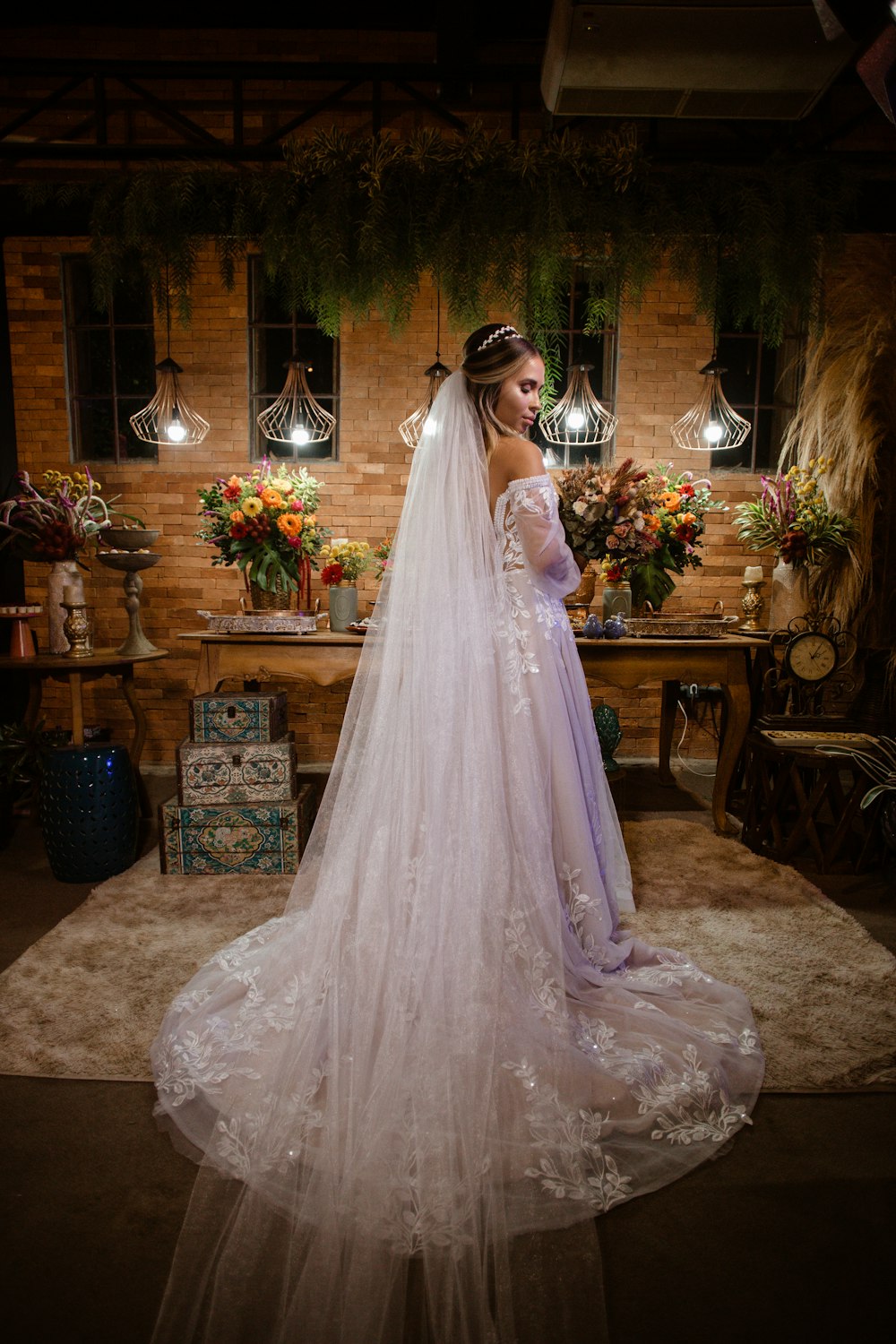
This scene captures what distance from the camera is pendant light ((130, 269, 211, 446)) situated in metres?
5.11

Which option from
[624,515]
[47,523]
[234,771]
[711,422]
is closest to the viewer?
[234,771]

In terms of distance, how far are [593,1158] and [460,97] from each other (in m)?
4.86

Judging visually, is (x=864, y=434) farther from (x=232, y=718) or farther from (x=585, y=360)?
(x=232, y=718)

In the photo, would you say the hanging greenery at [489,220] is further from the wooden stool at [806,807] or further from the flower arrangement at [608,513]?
the wooden stool at [806,807]

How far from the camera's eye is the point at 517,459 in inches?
93.0

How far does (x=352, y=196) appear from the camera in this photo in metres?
3.42

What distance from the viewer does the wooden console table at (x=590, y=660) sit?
12.9ft

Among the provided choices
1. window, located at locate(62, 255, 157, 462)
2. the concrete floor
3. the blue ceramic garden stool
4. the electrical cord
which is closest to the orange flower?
the blue ceramic garden stool

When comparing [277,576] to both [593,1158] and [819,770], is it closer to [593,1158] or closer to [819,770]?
[819,770]

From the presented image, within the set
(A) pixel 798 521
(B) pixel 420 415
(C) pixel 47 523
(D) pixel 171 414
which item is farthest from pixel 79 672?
(A) pixel 798 521

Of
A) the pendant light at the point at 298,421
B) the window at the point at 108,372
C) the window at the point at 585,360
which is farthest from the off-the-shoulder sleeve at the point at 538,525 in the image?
the window at the point at 108,372

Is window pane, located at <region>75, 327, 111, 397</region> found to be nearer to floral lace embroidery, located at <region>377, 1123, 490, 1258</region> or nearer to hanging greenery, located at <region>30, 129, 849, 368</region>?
hanging greenery, located at <region>30, 129, 849, 368</region>

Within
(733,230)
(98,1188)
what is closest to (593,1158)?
(98,1188)

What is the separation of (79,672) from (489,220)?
9.84 feet
